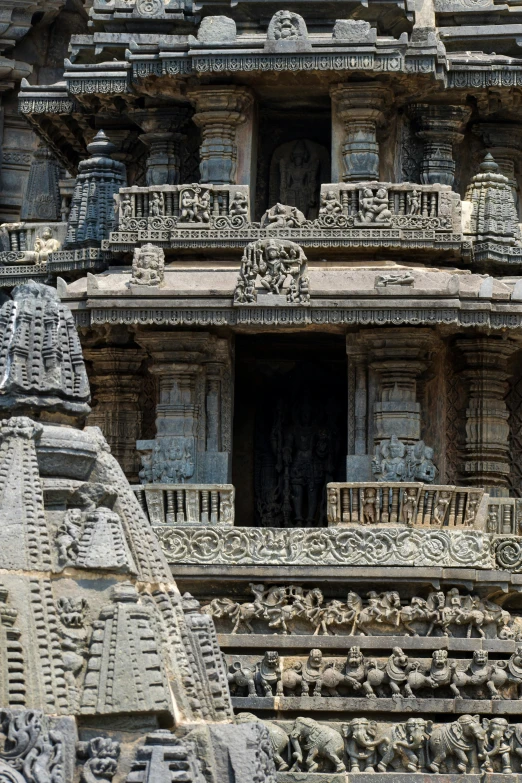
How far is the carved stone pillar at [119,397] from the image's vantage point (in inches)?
1210

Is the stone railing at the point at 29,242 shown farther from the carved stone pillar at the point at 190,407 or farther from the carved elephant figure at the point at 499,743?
the carved elephant figure at the point at 499,743

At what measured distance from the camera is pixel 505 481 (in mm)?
30406

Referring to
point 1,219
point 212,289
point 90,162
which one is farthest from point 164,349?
point 1,219

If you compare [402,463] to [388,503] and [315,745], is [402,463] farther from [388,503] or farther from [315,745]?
[315,745]

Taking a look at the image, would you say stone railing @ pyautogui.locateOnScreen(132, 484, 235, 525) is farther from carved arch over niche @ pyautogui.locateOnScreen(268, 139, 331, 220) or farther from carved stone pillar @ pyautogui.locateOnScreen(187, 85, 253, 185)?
carved arch over niche @ pyautogui.locateOnScreen(268, 139, 331, 220)

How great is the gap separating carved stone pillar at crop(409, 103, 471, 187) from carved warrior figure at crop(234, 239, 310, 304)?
3918 millimetres

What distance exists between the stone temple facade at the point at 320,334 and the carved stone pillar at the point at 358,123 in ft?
0.14

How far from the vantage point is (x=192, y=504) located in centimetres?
2716

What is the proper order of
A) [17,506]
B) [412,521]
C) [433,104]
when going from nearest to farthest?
[17,506], [412,521], [433,104]

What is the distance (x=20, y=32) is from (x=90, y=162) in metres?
10.6

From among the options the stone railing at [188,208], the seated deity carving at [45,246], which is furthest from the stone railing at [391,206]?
the seated deity carving at [45,246]

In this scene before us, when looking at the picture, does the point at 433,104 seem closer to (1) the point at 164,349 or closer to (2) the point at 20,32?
(1) the point at 164,349

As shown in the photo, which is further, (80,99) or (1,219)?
(1,219)

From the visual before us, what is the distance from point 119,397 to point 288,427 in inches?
99.3
